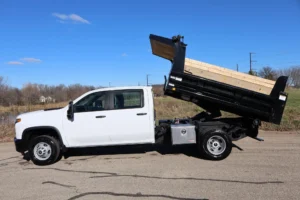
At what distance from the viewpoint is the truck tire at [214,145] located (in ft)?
23.8

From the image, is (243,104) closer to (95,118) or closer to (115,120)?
(115,120)

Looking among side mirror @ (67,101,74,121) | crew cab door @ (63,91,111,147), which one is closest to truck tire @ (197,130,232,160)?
crew cab door @ (63,91,111,147)

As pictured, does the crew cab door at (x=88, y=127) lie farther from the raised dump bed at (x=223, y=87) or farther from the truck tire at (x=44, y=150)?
the raised dump bed at (x=223, y=87)

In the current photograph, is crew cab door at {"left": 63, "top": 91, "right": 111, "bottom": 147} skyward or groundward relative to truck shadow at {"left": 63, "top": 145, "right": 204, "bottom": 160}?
skyward

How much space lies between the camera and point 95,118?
7.34m

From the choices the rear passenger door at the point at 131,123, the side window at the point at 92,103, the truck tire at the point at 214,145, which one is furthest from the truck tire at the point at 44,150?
the truck tire at the point at 214,145

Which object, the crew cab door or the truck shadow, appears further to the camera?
the truck shadow

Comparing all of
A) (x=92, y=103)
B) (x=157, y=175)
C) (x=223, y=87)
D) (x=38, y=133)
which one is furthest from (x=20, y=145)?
(x=223, y=87)

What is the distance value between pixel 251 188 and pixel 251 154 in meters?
2.72

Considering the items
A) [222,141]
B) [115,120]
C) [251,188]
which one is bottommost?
[251,188]

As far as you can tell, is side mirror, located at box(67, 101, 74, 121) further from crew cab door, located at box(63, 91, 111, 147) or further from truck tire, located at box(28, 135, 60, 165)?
truck tire, located at box(28, 135, 60, 165)

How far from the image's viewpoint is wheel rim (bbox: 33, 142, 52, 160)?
24.2 ft

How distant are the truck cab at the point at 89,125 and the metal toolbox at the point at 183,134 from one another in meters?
0.57

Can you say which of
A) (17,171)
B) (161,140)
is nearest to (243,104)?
(161,140)
